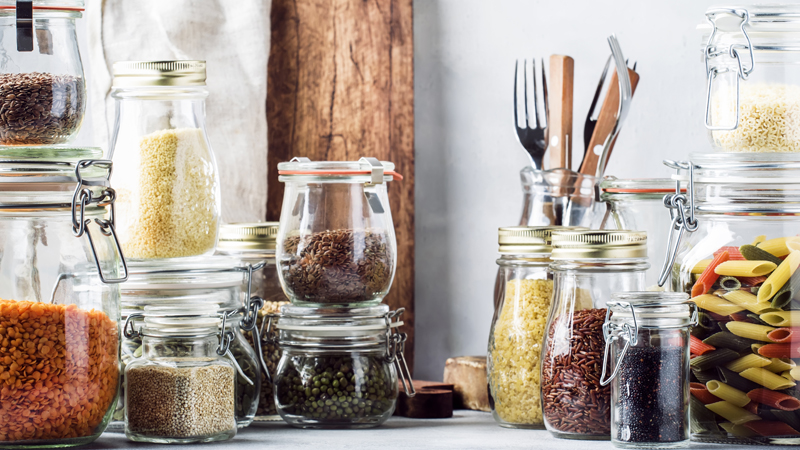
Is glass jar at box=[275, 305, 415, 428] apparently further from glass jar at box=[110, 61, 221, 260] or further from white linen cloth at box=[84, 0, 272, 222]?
white linen cloth at box=[84, 0, 272, 222]

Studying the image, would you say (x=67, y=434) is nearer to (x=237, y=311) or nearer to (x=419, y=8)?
(x=237, y=311)

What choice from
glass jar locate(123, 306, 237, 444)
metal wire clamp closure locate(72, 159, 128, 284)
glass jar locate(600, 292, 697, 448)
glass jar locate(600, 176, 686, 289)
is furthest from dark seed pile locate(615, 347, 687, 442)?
metal wire clamp closure locate(72, 159, 128, 284)

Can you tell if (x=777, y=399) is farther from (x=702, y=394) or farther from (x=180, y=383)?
(x=180, y=383)

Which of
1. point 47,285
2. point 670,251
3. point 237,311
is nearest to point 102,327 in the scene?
point 47,285

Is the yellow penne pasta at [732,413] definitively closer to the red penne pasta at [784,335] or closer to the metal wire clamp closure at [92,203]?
the red penne pasta at [784,335]

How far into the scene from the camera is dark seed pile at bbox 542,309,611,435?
38.3 inches

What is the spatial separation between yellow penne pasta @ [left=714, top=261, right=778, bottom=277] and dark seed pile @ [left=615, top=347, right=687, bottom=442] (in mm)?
104

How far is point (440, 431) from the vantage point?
3.59 feet

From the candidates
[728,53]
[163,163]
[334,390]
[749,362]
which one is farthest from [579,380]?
[163,163]

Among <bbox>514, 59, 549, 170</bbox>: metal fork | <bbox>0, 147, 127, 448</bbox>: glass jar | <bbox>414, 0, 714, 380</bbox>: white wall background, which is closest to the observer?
<bbox>0, 147, 127, 448</bbox>: glass jar

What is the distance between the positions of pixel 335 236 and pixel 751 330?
0.46m

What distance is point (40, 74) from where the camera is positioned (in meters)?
0.98

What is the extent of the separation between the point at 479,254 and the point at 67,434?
2.45 feet

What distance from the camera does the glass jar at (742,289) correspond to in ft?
3.03
